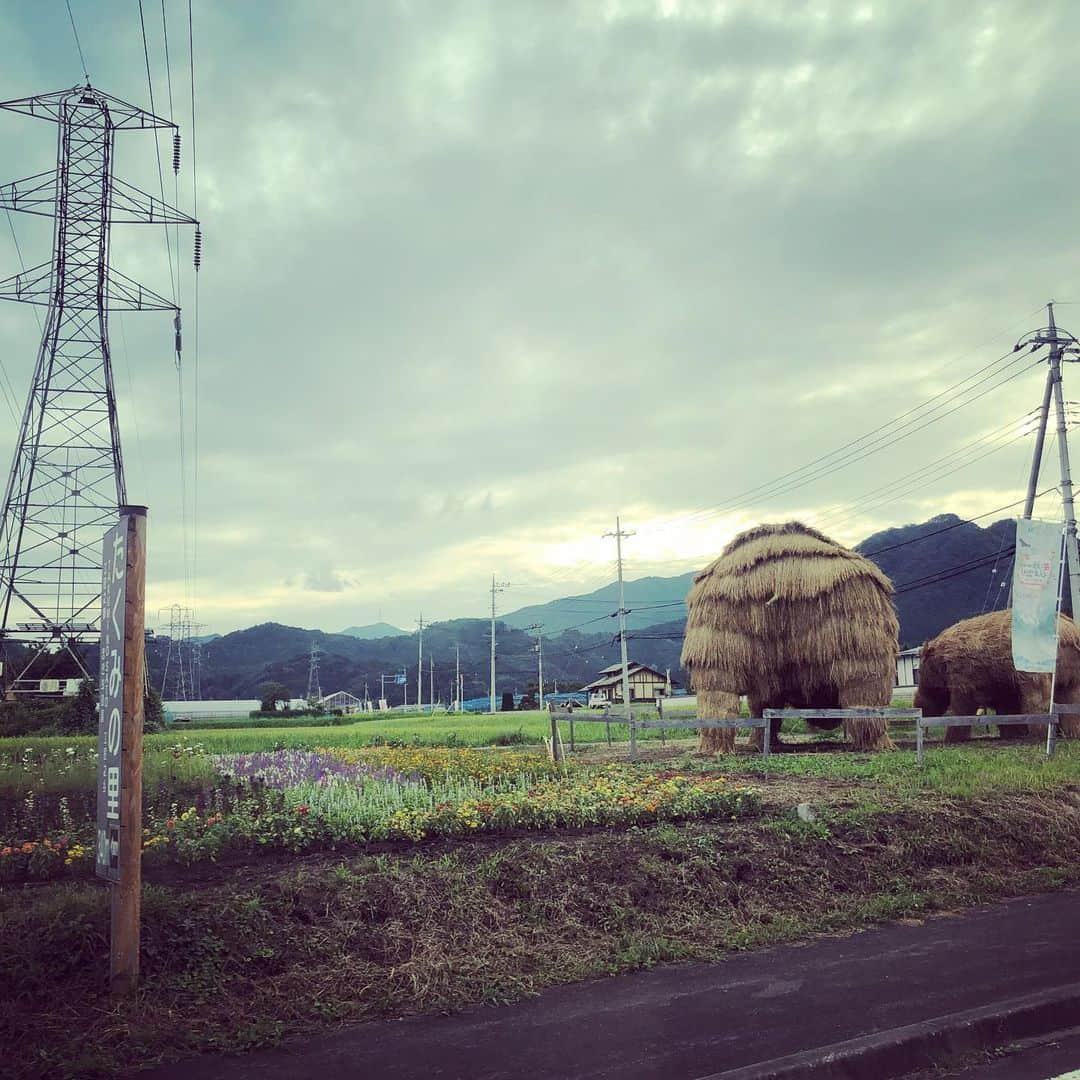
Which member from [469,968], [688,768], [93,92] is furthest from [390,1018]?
[93,92]

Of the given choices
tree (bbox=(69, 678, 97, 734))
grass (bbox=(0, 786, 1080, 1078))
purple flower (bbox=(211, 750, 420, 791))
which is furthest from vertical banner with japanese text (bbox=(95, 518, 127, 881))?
tree (bbox=(69, 678, 97, 734))

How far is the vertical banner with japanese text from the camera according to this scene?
532 centimetres

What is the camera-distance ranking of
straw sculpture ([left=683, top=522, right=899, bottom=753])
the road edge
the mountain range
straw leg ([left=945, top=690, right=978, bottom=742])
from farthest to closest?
the mountain range < straw leg ([left=945, top=690, right=978, bottom=742]) < straw sculpture ([left=683, top=522, right=899, bottom=753]) < the road edge

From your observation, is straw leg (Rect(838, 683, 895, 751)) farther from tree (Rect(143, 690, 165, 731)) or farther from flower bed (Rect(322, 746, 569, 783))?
tree (Rect(143, 690, 165, 731))

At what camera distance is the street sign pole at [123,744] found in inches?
208

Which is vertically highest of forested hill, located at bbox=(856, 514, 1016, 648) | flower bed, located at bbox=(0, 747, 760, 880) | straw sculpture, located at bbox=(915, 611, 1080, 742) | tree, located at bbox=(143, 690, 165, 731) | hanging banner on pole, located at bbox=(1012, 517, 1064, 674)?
forested hill, located at bbox=(856, 514, 1016, 648)

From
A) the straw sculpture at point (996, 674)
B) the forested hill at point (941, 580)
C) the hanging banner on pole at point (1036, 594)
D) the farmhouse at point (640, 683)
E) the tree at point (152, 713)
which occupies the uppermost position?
the forested hill at point (941, 580)

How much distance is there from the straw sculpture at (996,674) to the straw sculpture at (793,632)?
9.60 feet

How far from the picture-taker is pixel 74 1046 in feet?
15.4

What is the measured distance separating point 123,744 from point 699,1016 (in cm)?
390

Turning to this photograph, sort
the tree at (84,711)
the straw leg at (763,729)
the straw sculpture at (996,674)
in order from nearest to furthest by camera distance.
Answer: the straw leg at (763,729) < the straw sculpture at (996,674) < the tree at (84,711)

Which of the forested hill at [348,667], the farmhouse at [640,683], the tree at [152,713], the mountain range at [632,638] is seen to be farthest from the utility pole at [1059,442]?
the forested hill at [348,667]

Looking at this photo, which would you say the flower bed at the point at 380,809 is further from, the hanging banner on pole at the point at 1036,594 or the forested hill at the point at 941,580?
the forested hill at the point at 941,580

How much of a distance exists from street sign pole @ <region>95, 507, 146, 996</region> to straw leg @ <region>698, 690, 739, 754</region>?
41.9 ft
